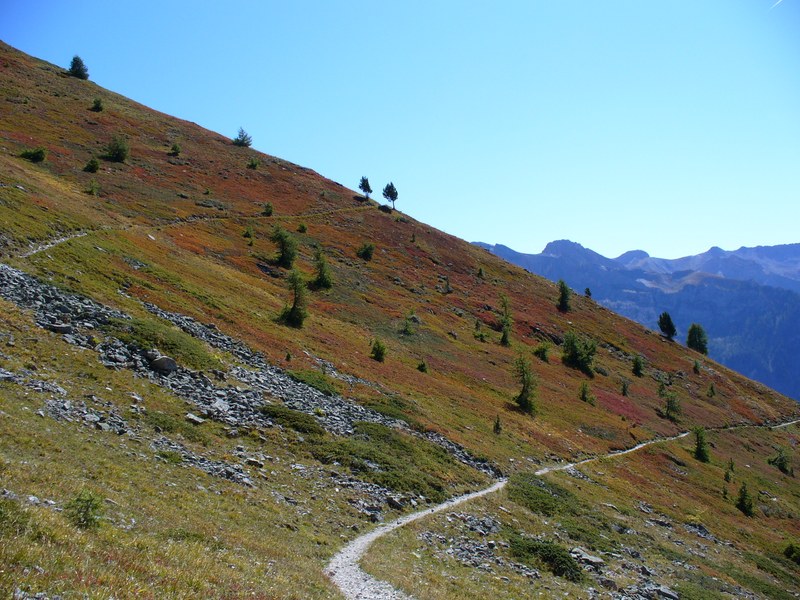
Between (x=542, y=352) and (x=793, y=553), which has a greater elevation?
(x=542, y=352)

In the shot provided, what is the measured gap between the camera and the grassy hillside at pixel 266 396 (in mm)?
14477

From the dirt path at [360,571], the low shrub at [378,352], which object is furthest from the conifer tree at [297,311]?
the dirt path at [360,571]

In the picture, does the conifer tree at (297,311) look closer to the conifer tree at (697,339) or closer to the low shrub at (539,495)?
the low shrub at (539,495)

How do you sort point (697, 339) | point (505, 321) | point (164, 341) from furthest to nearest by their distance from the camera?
point (697, 339)
point (505, 321)
point (164, 341)

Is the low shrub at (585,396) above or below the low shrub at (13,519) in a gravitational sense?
above

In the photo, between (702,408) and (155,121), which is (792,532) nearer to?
(702,408)

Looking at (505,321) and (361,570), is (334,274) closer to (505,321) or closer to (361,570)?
(505,321)

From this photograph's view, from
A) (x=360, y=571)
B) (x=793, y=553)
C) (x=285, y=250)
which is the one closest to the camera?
(x=360, y=571)

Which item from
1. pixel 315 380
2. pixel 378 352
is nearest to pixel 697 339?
pixel 378 352

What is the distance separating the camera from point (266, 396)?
32.8 metres

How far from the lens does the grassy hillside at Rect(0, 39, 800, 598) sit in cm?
1448

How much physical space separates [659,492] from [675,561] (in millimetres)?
17873

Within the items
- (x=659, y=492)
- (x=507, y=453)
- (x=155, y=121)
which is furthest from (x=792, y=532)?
(x=155, y=121)

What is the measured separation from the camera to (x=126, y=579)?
9477 millimetres
